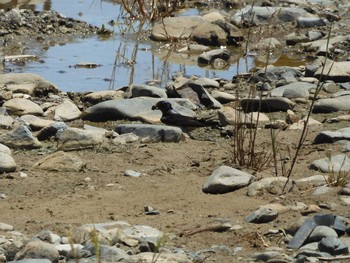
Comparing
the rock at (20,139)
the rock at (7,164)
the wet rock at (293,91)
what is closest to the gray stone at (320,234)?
the rock at (7,164)

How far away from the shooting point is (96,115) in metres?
7.36

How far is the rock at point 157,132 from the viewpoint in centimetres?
666

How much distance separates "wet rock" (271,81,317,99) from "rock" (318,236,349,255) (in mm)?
4123

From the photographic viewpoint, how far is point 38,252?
12.7ft

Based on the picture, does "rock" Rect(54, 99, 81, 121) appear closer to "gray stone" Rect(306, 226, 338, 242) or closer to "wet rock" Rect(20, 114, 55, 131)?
"wet rock" Rect(20, 114, 55, 131)

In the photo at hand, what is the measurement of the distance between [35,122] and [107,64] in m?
2.88

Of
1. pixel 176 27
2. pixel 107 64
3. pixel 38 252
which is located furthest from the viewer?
pixel 176 27

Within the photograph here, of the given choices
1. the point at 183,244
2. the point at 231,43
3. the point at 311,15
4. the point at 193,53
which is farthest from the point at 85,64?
the point at 183,244

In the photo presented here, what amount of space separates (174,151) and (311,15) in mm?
6893

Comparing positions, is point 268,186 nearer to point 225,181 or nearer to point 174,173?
point 225,181

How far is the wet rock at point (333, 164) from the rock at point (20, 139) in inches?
72.1

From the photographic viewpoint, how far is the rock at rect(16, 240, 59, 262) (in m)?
3.88

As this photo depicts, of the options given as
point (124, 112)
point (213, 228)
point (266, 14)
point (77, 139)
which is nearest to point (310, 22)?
point (266, 14)

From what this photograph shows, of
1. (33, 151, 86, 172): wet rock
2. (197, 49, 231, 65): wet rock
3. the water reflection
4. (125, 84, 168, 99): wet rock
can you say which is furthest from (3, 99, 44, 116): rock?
the water reflection
